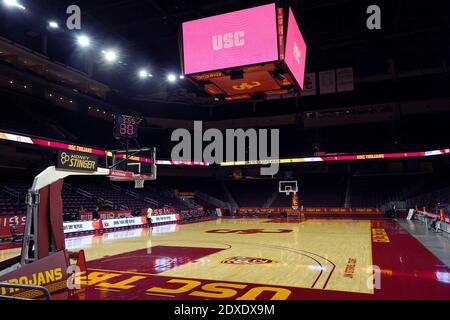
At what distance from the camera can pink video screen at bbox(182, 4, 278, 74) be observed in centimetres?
930

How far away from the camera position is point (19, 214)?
58.4 feet

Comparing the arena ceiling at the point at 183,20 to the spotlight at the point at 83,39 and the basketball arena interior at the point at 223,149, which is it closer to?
the basketball arena interior at the point at 223,149

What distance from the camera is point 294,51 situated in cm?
1027

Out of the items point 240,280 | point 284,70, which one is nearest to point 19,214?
point 240,280

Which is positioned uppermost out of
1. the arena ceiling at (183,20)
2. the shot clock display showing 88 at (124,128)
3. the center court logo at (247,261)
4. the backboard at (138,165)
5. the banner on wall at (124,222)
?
the arena ceiling at (183,20)

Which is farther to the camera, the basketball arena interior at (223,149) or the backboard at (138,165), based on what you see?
the backboard at (138,165)

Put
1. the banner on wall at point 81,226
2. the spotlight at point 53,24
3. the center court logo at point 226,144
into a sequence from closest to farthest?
the spotlight at point 53,24, the banner on wall at point 81,226, the center court logo at point 226,144

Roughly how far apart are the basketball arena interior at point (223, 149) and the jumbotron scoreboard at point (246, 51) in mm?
55

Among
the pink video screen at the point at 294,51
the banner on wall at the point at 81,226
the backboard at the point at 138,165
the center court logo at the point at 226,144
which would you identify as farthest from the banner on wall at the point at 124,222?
the pink video screen at the point at 294,51

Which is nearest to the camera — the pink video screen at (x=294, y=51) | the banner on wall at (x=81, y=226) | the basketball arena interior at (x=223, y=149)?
the basketball arena interior at (x=223, y=149)

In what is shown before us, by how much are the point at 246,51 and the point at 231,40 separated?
650mm

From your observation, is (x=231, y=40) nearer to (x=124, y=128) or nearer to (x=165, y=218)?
(x=124, y=128)

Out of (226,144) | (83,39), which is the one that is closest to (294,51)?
(83,39)

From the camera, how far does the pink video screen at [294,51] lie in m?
9.62
